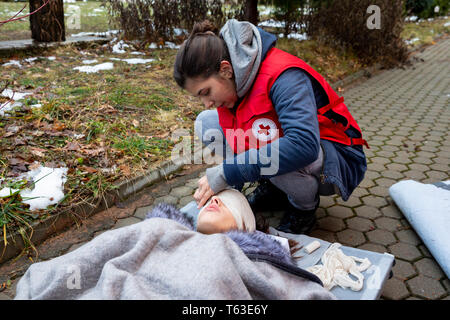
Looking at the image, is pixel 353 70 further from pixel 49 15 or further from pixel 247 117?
pixel 247 117

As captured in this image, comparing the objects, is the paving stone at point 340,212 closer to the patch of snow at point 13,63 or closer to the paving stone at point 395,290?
the paving stone at point 395,290

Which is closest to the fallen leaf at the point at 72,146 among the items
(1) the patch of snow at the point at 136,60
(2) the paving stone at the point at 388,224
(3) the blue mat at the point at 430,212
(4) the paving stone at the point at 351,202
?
(4) the paving stone at the point at 351,202

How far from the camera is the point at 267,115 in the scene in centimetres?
216

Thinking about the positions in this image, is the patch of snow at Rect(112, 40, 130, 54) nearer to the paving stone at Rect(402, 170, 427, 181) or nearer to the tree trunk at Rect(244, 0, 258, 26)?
the tree trunk at Rect(244, 0, 258, 26)

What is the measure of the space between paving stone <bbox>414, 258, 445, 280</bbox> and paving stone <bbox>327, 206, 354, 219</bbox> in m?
0.65

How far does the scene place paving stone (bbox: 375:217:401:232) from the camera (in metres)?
2.72

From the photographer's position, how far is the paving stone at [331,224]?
8.95 feet

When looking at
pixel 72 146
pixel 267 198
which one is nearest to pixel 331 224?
pixel 267 198

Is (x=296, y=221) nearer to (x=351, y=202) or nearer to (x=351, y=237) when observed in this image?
(x=351, y=237)

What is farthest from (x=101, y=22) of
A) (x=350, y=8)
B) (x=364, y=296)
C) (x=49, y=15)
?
(x=364, y=296)

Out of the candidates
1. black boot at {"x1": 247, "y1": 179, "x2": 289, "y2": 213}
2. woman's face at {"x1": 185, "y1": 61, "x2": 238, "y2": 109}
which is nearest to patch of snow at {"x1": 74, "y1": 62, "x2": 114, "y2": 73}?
black boot at {"x1": 247, "y1": 179, "x2": 289, "y2": 213}

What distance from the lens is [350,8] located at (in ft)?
26.1

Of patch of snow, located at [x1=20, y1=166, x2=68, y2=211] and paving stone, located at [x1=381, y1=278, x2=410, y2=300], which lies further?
patch of snow, located at [x1=20, y1=166, x2=68, y2=211]

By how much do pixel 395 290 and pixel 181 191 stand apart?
1817mm
